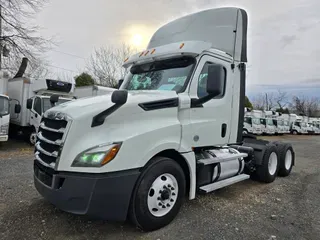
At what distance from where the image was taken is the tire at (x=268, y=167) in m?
5.88

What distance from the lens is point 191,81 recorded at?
3738 millimetres

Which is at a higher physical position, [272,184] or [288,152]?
[288,152]

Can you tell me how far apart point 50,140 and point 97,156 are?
2.61ft

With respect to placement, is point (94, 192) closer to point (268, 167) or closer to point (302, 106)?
point (268, 167)

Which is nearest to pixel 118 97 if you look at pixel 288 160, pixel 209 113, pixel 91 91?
pixel 209 113

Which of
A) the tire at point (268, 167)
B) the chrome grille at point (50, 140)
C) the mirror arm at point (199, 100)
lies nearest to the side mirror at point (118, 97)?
the chrome grille at point (50, 140)

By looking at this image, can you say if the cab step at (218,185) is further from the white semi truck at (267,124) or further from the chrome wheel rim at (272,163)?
the white semi truck at (267,124)

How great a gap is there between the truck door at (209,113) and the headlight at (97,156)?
135cm

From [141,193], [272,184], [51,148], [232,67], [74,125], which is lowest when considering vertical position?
[272,184]

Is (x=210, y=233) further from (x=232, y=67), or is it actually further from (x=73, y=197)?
(x=232, y=67)

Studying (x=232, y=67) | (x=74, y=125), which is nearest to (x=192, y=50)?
(x=232, y=67)

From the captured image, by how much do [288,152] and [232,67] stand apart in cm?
386

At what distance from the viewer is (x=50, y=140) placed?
3.13m

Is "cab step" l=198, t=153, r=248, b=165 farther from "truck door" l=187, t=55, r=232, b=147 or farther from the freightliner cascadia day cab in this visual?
"truck door" l=187, t=55, r=232, b=147
